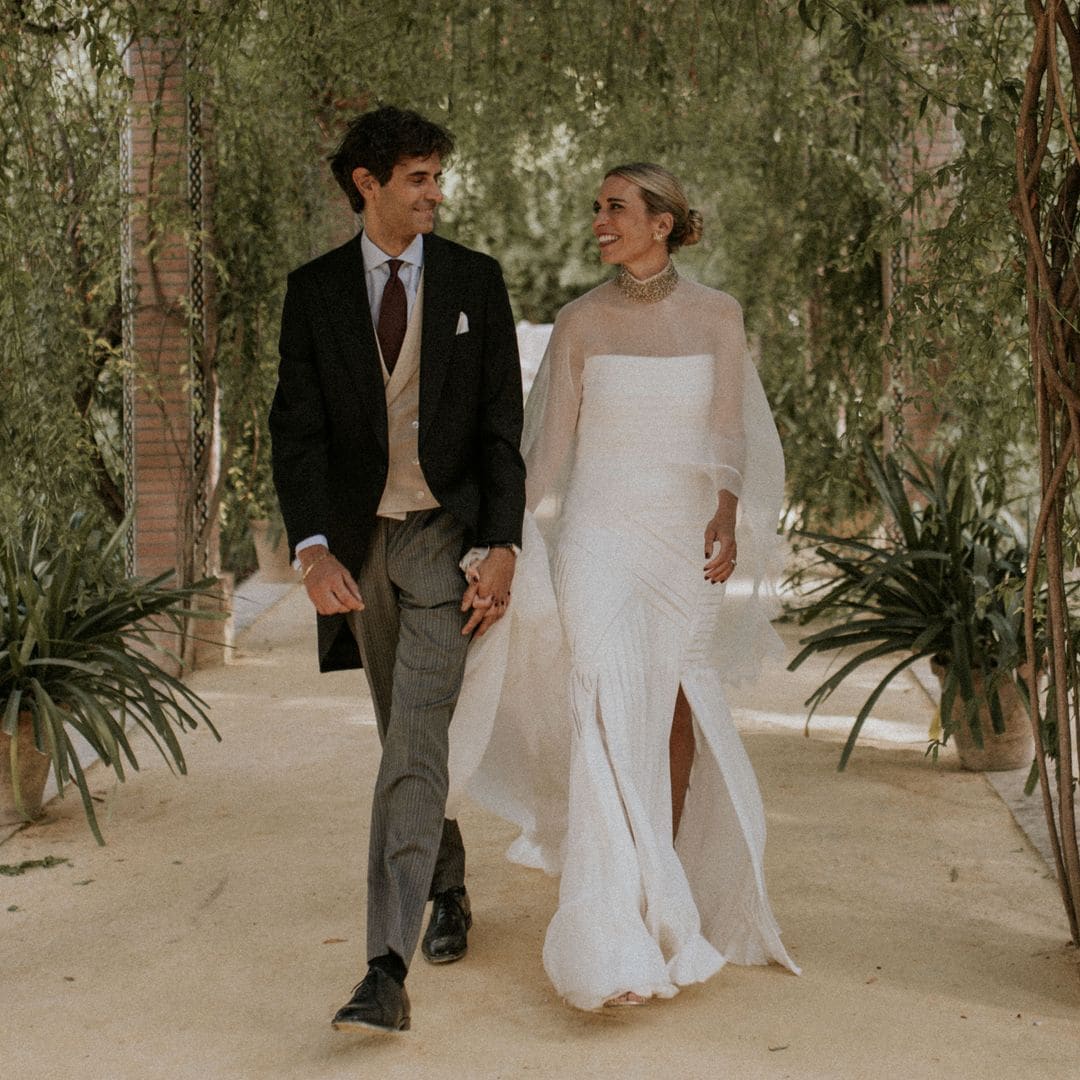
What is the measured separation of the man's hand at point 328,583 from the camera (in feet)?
12.3

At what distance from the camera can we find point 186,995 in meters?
4.06

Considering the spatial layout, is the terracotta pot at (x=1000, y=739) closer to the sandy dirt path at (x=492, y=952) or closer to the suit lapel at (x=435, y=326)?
the sandy dirt path at (x=492, y=952)

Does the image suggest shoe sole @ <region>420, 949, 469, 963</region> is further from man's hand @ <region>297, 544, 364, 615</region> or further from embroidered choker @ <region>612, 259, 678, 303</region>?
embroidered choker @ <region>612, 259, 678, 303</region>

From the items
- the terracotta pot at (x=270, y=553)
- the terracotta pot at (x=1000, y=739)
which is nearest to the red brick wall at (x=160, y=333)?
the terracotta pot at (x=270, y=553)

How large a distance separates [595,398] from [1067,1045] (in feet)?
6.16

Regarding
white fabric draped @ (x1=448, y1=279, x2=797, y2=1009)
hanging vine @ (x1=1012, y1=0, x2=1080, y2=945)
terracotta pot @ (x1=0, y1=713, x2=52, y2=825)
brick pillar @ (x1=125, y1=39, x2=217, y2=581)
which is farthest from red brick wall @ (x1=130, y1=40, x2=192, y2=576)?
hanging vine @ (x1=1012, y1=0, x2=1080, y2=945)

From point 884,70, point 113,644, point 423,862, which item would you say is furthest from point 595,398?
point 884,70

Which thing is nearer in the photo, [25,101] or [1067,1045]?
[1067,1045]

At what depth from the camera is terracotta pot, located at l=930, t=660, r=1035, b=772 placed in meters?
6.31

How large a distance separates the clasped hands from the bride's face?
86 centimetres

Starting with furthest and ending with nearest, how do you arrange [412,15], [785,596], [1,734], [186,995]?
[785,596], [412,15], [1,734], [186,995]

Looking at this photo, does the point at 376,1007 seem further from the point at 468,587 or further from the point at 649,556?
the point at 649,556

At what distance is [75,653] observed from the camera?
578 centimetres

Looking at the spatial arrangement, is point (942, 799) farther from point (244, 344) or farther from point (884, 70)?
point (244, 344)
